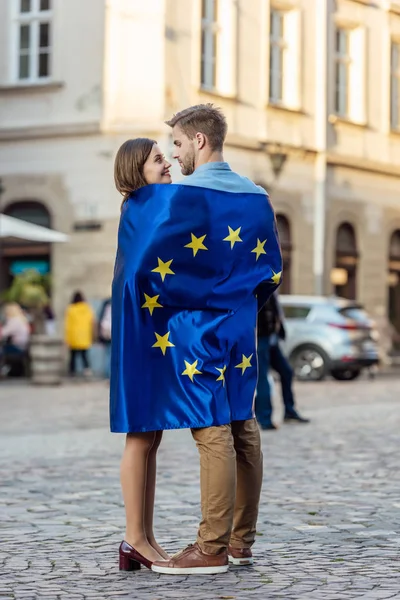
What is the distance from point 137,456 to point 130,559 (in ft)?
1.33

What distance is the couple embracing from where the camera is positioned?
5.84 m

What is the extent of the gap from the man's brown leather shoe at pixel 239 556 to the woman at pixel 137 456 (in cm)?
30

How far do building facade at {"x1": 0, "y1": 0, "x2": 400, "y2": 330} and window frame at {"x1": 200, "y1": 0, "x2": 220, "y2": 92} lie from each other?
0.13ft

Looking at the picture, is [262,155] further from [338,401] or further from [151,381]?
[151,381]

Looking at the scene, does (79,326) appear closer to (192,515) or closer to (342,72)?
(342,72)

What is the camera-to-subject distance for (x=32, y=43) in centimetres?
2955

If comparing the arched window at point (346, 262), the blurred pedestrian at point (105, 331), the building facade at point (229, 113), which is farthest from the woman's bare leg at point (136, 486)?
the arched window at point (346, 262)

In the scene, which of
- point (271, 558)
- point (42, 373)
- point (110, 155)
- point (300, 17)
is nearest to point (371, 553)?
point (271, 558)

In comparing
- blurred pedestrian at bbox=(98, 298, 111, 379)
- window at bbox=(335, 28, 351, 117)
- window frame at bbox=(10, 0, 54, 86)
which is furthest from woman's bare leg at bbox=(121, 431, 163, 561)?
window at bbox=(335, 28, 351, 117)

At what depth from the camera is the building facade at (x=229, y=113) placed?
28.2 metres

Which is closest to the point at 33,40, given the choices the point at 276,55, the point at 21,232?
the point at 276,55

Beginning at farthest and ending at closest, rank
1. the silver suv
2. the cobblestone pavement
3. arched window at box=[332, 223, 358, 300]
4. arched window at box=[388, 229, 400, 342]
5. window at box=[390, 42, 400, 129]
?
window at box=[390, 42, 400, 129], arched window at box=[388, 229, 400, 342], arched window at box=[332, 223, 358, 300], the silver suv, the cobblestone pavement

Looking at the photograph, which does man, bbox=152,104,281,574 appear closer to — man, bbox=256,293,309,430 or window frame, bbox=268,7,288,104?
man, bbox=256,293,309,430

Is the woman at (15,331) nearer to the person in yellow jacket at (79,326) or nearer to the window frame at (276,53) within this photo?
the person in yellow jacket at (79,326)
